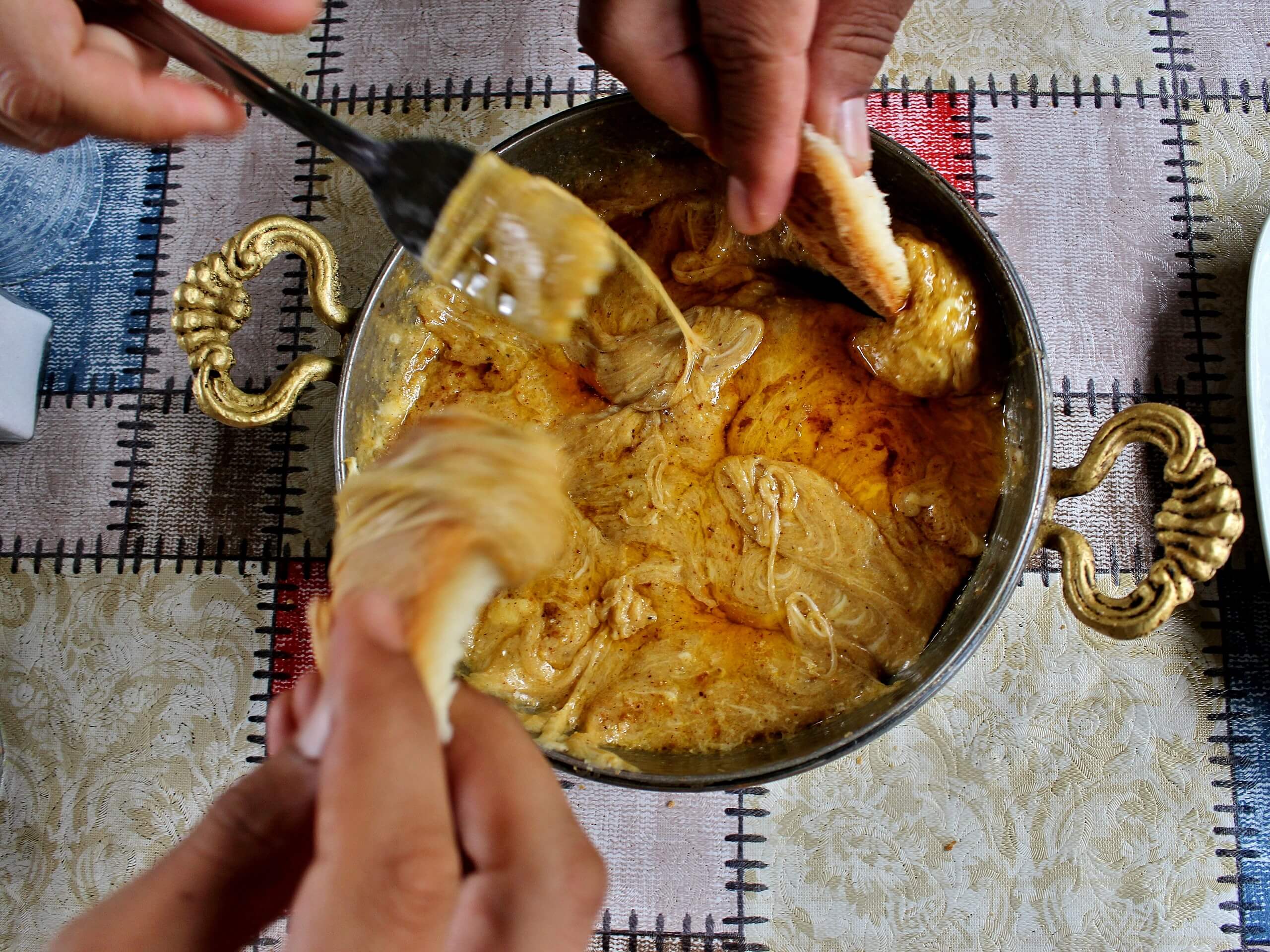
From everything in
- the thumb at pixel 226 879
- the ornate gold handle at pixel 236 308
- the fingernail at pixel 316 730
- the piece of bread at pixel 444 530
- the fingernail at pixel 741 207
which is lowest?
the thumb at pixel 226 879

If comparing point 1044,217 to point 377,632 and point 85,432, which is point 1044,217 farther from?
Result: point 85,432

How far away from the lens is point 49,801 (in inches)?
47.8

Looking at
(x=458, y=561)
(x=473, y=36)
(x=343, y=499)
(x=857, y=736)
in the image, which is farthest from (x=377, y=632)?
(x=473, y=36)

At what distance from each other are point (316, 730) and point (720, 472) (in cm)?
65

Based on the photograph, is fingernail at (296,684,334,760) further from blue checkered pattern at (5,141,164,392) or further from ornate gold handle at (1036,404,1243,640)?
blue checkered pattern at (5,141,164,392)

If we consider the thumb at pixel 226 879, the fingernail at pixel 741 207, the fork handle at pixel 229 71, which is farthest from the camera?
the fingernail at pixel 741 207

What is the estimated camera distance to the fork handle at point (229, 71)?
0.80m

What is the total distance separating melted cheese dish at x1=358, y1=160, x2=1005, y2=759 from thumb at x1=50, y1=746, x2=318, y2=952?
1.40 ft

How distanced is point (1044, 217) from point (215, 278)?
1100mm

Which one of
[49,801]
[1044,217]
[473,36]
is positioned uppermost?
[473,36]

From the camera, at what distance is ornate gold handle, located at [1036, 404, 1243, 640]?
0.85 metres

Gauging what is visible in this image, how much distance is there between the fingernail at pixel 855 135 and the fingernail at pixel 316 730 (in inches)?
28.1

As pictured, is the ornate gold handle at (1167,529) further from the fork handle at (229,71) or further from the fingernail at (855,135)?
the fork handle at (229,71)

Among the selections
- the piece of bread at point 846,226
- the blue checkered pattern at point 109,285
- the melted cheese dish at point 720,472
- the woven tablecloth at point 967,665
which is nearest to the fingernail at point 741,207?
the piece of bread at point 846,226
